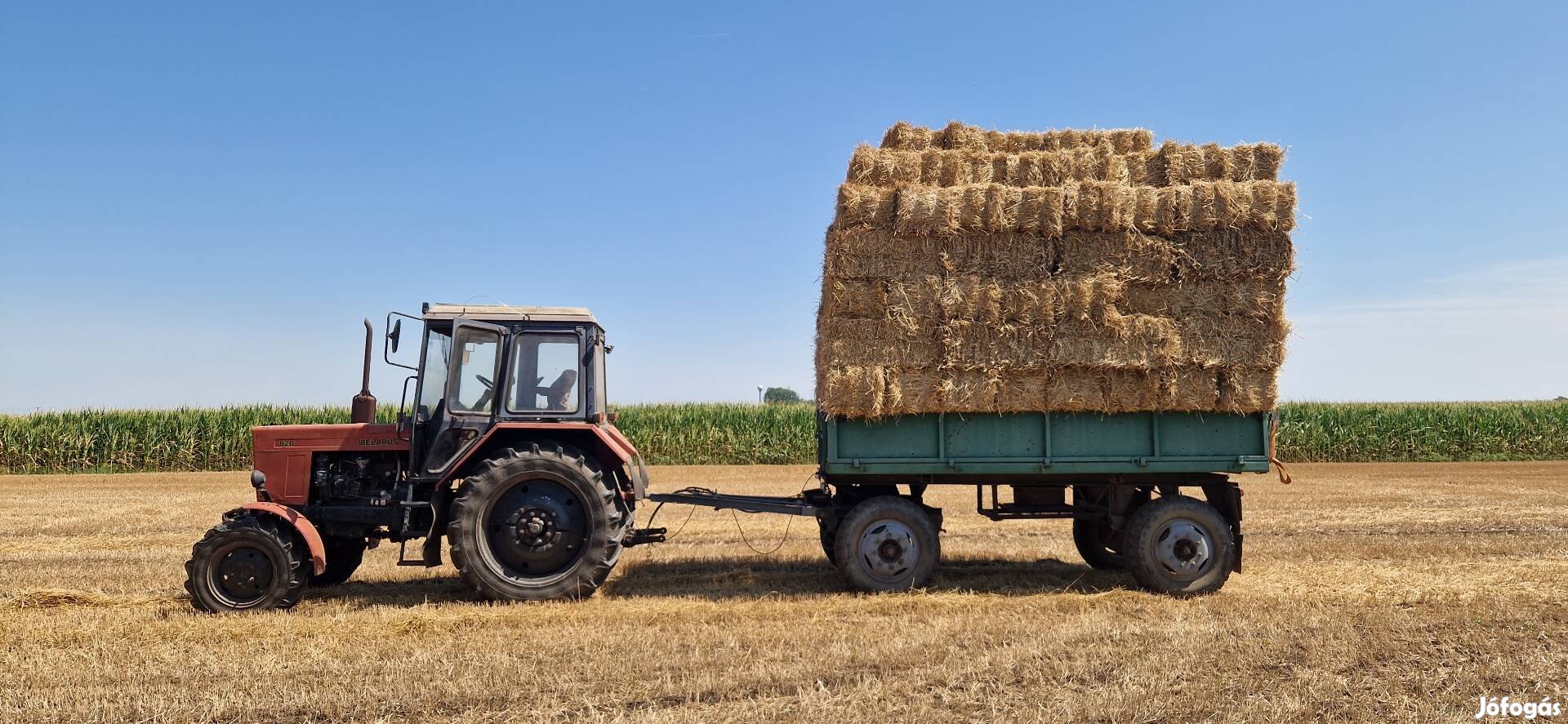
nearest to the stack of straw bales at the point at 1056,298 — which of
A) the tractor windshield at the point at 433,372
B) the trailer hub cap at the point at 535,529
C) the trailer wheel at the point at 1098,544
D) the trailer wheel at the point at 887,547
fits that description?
the trailer wheel at the point at 887,547

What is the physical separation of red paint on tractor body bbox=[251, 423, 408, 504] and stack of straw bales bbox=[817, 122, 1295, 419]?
12.0 feet

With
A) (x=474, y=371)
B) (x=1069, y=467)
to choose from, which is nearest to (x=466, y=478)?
(x=474, y=371)

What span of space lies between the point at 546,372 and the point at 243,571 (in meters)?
2.65

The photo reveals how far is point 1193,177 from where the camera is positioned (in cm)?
819

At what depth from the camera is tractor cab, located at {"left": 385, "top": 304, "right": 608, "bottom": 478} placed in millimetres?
7500

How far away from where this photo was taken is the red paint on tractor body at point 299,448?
7617 mm

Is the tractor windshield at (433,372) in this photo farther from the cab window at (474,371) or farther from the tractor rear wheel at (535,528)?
the tractor rear wheel at (535,528)

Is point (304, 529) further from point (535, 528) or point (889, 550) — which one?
point (889, 550)

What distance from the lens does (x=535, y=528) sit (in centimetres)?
735

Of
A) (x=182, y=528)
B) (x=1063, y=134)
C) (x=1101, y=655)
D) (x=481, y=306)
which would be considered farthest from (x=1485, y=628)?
(x=182, y=528)

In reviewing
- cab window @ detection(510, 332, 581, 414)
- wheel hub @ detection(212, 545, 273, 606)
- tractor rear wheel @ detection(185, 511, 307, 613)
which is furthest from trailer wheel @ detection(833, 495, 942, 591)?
wheel hub @ detection(212, 545, 273, 606)

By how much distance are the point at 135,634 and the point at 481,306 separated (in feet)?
10.8

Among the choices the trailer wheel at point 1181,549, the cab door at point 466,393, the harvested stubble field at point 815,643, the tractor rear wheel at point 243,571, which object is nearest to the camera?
the harvested stubble field at point 815,643

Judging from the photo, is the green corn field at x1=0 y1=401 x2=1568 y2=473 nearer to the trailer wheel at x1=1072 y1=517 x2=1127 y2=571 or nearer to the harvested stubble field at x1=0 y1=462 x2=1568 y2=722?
the harvested stubble field at x1=0 y1=462 x2=1568 y2=722
